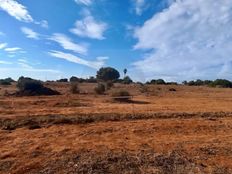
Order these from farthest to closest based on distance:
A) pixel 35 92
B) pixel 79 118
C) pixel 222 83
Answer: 1. pixel 222 83
2. pixel 35 92
3. pixel 79 118

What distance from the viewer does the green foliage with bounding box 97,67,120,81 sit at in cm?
6378

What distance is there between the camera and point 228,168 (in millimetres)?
8648

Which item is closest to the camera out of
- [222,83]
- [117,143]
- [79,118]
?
[117,143]

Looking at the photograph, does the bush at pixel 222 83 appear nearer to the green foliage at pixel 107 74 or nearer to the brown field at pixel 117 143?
the green foliage at pixel 107 74

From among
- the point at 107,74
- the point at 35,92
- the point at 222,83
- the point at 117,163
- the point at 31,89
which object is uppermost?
the point at 107,74

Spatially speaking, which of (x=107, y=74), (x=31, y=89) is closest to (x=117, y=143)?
(x=31, y=89)

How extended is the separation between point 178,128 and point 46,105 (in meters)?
10.8

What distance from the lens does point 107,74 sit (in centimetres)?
6431

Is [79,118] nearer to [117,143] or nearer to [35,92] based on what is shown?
[117,143]

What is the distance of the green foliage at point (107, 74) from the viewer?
63.8 m

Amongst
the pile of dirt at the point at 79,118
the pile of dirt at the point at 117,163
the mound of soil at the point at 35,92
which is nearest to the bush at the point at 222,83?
the mound of soil at the point at 35,92

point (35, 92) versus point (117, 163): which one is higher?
point (35, 92)

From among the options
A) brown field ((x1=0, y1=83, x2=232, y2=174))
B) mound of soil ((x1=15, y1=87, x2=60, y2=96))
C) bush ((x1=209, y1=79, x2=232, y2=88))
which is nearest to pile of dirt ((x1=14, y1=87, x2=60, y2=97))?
mound of soil ((x1=15, y1=87, x2=60, y2=96))

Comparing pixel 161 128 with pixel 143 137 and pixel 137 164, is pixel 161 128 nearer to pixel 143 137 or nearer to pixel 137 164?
pixel 143 137
